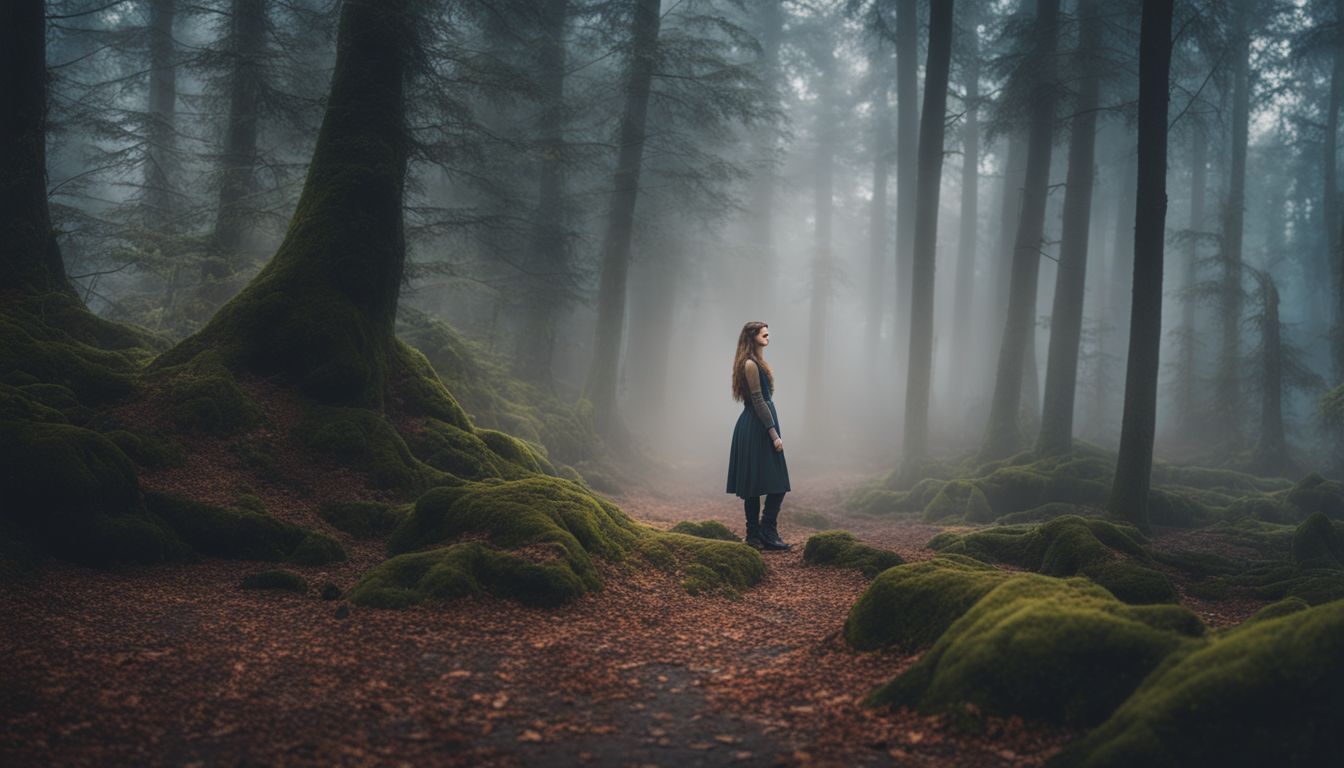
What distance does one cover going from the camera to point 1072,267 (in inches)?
655

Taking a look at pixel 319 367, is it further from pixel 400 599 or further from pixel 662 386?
pixel 662 386

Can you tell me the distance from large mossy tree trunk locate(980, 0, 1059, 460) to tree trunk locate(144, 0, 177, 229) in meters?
17.9

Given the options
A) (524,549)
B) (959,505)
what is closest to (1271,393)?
(959,505)

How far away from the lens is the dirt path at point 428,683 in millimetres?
3338

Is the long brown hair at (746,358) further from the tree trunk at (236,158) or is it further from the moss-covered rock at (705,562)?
the tree trunk at (236,158)

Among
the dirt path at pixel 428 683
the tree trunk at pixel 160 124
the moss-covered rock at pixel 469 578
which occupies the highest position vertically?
the tree trunk at pixel 160 124

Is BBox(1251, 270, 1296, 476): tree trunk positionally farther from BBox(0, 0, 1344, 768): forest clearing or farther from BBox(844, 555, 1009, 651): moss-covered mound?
BBox(844, 555, 1009, 651): moss-covered mound

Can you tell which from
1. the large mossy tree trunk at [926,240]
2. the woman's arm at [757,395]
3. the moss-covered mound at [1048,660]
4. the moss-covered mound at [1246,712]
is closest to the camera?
the moss-covered mound at [1246,712]

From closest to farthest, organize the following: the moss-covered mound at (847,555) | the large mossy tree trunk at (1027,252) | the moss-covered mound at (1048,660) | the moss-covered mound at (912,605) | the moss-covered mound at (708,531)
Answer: the moss-covered mound at (1048,660) → the moss-covered mound at (912,605) → the moss-covered mound at (847,555) → the moss-covered mound at (708,531) → the large mossy tree trunk at (1027,252)

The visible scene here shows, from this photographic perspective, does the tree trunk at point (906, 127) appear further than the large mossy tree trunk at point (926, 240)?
Yes

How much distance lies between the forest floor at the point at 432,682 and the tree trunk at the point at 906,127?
2172cm

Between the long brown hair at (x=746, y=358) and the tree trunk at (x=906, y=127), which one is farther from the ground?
the tree trunk at (x=906, y=127)

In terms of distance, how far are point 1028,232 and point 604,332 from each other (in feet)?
34.2

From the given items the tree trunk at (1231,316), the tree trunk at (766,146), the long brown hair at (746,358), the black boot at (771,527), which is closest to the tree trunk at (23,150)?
the long brown hair at (746,358)
